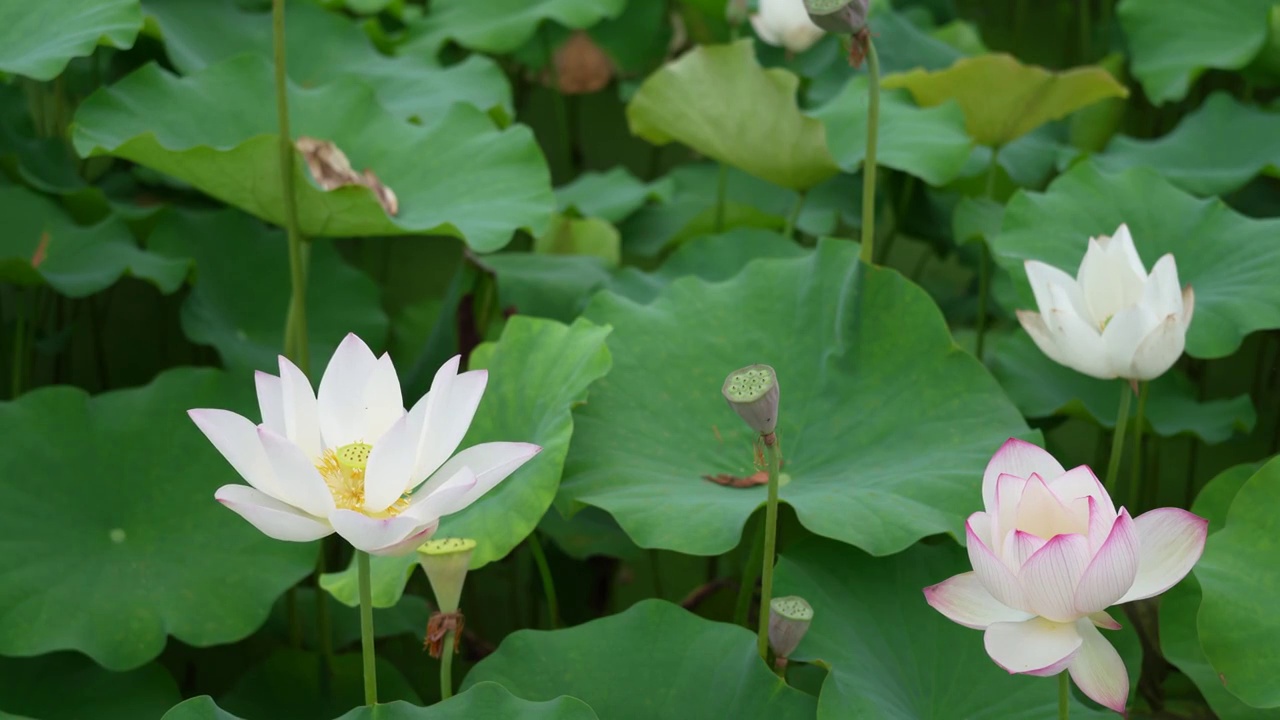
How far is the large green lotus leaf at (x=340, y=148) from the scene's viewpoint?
132cm

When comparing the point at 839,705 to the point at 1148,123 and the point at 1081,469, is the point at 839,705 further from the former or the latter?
the point at 1148,123

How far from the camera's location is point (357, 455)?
2.84 ft

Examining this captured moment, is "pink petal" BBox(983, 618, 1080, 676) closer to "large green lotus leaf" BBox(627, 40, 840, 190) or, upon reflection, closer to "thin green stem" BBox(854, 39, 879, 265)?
"thin green stem" BBox(854, 39, 879, 265)

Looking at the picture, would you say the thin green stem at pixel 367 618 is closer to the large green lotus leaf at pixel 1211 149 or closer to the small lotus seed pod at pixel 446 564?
the small lotus seed pod at pixel 446 564

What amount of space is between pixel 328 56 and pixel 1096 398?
1312 millimetres

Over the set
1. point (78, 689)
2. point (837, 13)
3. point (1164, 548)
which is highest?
point (837, 13)

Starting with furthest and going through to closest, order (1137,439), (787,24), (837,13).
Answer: (787,24) → (1137,439) → (837,13)

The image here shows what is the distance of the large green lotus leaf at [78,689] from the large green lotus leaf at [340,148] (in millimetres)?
527

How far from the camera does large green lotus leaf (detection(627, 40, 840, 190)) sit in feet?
5.34

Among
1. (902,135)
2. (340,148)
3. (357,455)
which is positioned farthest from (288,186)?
(902,135)

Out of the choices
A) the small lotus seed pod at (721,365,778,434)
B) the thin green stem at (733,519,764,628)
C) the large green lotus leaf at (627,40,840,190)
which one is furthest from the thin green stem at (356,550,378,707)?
the large green lotus leaf at (627,40,840,190)

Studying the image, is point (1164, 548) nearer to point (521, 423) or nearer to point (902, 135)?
point (521, 423)

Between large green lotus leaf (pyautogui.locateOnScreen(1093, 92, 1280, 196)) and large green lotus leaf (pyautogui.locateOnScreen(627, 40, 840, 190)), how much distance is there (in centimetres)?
54

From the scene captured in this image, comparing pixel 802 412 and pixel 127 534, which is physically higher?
pixel 802 412
